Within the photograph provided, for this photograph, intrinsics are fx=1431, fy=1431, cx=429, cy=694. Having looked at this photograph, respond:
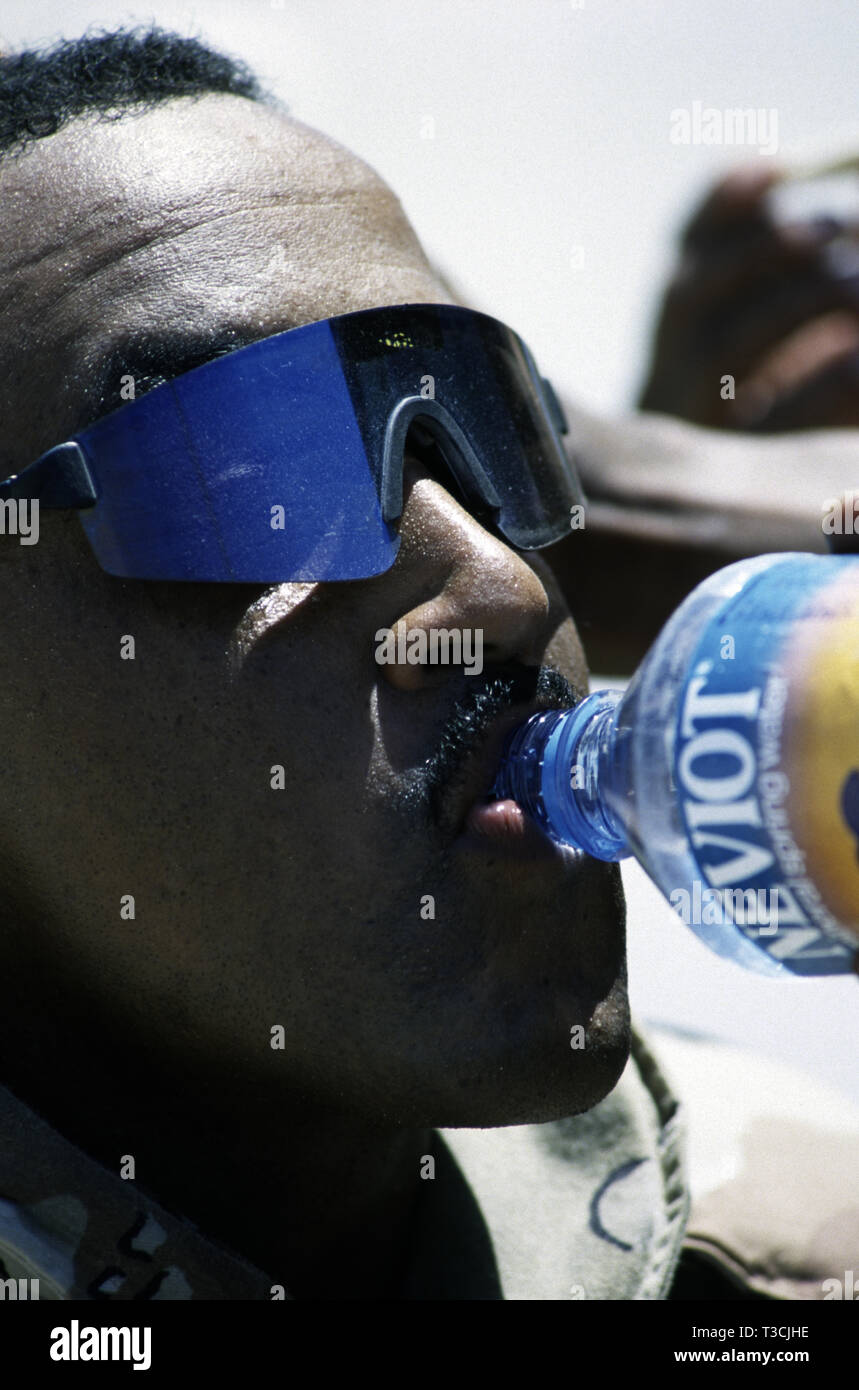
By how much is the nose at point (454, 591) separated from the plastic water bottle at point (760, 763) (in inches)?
9.1

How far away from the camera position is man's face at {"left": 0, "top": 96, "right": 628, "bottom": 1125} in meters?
1.94

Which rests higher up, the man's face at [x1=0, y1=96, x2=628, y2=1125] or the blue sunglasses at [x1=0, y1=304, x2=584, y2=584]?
the blue sunglasses at [x1=0, y1=304, x2=584, y2=584]

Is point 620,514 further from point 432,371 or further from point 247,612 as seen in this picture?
point 247,612

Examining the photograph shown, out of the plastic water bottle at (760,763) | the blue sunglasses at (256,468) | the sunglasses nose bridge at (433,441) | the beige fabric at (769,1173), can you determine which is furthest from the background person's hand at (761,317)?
the plastic water bottle at (760,763)

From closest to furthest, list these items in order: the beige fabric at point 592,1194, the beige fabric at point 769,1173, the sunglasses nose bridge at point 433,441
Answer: the sunglasses nose bridge at point 433,441 < the beige fabric at point 592,1194 < the beige fabric at point 769,1173

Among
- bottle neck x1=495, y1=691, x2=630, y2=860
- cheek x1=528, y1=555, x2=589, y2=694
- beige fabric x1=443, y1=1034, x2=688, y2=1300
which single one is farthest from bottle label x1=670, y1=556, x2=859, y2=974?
beige fabric x1=443, y1=1034, x2=688, y2=1300

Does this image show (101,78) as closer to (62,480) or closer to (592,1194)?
(62,480)

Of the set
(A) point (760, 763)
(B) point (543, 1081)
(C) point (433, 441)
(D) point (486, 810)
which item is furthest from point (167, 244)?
(B) point (543, 1081)

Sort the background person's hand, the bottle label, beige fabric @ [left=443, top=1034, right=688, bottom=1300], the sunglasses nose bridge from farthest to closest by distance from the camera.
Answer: the background person's hand → beige fabric @ [left=443, top=1034, right=688, bottom=1300] → the sunglasses nose bridge → the bottle label

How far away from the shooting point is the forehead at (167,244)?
2.06m

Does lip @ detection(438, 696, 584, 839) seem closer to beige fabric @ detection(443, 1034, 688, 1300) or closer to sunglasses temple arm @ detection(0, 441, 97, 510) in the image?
sunglasses temple arm @ detection(0, 441, 97, 510)

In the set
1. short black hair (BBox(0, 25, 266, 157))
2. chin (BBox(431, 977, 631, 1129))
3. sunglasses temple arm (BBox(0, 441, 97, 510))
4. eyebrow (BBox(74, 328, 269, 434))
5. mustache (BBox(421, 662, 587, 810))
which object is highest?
short black hair (BBox(0, 25, 266, 157))

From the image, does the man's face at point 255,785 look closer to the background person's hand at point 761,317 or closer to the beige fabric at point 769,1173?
the beige fabric at point 769,1173

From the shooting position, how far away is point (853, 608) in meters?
1.60
